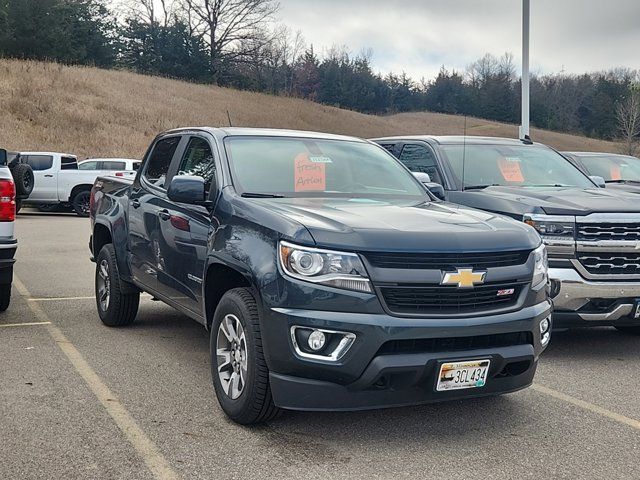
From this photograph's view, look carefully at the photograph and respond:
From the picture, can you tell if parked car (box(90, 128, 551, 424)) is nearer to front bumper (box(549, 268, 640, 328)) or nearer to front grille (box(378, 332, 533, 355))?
front grille (box(378, 332, 533, 355))

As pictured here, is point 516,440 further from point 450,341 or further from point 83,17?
point 83,17

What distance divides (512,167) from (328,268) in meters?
4.51

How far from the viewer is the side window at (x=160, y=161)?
20.0 feet

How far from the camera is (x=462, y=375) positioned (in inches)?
151

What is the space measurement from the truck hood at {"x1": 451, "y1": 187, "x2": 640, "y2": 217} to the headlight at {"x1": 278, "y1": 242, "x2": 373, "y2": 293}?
2834mm

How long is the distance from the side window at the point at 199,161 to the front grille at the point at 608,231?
9.84 ft

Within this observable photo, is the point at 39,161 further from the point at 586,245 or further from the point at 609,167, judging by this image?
the point at 586,245

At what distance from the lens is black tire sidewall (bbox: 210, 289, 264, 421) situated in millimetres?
3969

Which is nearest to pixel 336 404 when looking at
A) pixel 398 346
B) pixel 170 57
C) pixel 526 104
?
pixel 398 346

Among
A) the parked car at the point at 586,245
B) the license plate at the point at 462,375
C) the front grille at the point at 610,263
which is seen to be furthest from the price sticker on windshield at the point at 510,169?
the license plate at the point at 462,375

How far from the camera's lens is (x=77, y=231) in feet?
53.1

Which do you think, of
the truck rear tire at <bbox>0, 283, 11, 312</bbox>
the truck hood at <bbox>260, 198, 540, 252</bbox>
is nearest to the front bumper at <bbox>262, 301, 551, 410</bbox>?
the truck hood at <bbox>260, 198, 540, 252</bbox>

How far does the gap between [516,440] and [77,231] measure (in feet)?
45.0

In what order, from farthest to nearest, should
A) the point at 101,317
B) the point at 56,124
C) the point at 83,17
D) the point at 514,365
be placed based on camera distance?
the point at 83,17 → the point at 56,124 → the point at 101,317 → the point at 514,365
